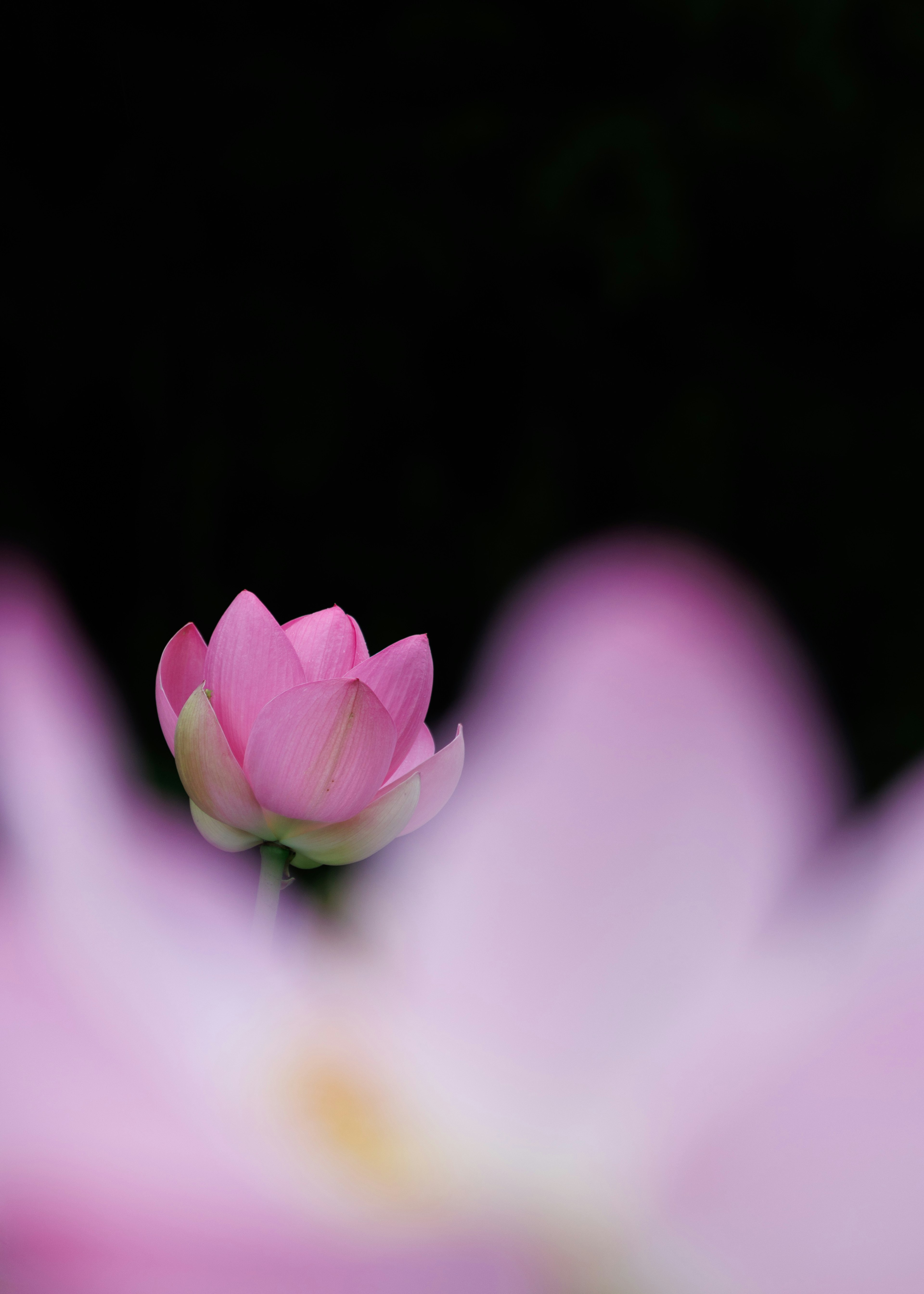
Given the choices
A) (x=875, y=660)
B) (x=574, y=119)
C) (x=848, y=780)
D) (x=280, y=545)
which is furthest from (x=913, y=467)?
(x=848, y=780)

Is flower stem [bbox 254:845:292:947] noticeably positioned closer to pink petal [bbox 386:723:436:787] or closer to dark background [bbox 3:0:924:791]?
pink petal [bbox 386:723:436:787]

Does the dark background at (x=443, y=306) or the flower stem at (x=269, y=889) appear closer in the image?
the flower stem at (x=269, y=889)

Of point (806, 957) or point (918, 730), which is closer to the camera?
point (806, 957)

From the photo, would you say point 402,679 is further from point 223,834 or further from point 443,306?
point 443,306

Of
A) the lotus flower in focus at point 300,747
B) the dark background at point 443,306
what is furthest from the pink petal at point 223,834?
the dark background at point 443,306

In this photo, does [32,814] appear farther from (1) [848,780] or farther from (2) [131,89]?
(2) [131,89]

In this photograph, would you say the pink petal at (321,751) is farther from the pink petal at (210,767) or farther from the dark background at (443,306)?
the dark background at (443,306)

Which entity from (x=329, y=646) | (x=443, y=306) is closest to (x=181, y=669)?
(x=329, y=646)

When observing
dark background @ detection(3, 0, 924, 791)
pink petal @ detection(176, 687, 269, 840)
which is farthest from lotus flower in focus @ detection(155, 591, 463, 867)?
dark background @ detection(3, 0, 924, 791)
